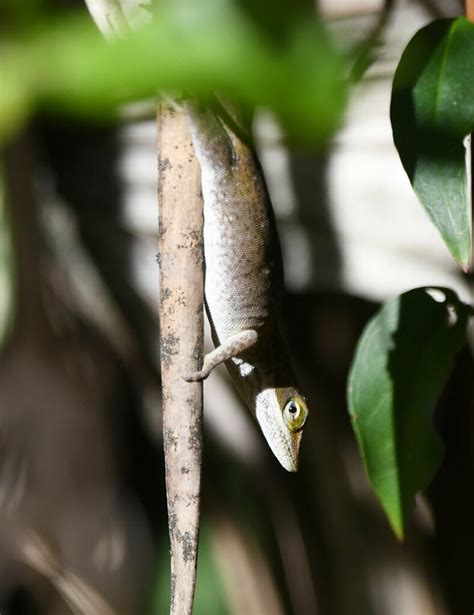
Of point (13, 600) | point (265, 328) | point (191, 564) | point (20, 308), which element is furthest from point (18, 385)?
point (191, 564)

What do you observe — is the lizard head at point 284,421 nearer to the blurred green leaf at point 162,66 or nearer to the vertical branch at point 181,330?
the vertical branch at point 181,330

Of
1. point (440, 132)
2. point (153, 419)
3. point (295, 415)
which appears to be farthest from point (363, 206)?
point (153, 419)

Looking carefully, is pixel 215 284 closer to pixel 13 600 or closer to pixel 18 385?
pixel 18 385

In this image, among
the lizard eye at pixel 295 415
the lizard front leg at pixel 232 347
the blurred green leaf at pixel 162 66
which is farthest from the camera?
the lizard eye at pixel 295 415

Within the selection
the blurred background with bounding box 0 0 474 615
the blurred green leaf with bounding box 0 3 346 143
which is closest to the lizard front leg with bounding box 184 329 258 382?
the blurred background with bounding box 0 0 474 615

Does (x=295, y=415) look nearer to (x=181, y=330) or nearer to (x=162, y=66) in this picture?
(x=181, y=330)

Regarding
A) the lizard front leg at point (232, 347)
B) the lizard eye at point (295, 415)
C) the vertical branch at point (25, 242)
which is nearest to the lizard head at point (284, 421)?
the lizard eye at point (295, 415)

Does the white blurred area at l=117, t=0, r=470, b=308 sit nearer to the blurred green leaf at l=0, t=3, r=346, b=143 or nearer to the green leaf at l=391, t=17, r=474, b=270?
the green leaf at l=391, t=17, r=474, b=270
